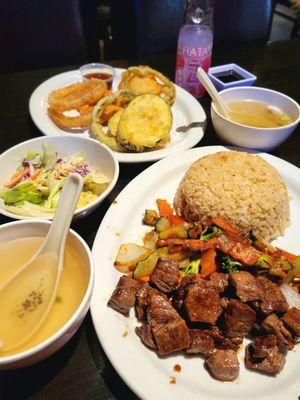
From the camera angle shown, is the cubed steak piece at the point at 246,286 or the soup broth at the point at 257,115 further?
the soup broth at the point at 257,115

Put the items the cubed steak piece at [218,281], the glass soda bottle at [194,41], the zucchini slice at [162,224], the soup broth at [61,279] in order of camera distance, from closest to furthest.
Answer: the soup broth at [61,279], the cubed steak piece at [218,281], the zucchini slice at [162,224], the glass soda bottle at [194,41]

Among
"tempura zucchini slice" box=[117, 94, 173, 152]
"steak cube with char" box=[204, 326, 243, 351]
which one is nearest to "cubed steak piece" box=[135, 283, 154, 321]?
"steak cube with char" box=[204, 326, 243, 351]

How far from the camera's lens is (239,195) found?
1.99 m

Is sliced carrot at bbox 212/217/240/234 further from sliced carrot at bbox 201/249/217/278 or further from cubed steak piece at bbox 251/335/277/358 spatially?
cubed steak piece at bbox 251/335/277/358

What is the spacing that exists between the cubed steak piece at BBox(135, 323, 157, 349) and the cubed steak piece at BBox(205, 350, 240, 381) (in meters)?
0.24

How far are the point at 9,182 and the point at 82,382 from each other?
4.06 feet

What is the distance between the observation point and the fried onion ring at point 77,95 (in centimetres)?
277

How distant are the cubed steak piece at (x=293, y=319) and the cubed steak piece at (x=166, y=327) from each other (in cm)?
45

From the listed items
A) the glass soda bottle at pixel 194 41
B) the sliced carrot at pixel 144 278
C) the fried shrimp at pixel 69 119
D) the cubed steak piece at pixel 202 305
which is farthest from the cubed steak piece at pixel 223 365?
the glass soda bottle at pixel 194 41

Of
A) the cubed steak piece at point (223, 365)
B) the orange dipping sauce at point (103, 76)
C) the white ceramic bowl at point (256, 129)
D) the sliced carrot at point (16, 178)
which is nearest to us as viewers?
the cubed steak piece at point (223, 365)

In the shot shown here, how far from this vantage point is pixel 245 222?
1.95 metres

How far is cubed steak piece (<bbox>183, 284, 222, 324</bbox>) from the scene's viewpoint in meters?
1.42

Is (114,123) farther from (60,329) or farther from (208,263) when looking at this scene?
(60,329)

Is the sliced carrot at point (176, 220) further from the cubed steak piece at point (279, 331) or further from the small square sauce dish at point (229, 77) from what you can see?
the small square sauce dish at point (229, 77)
